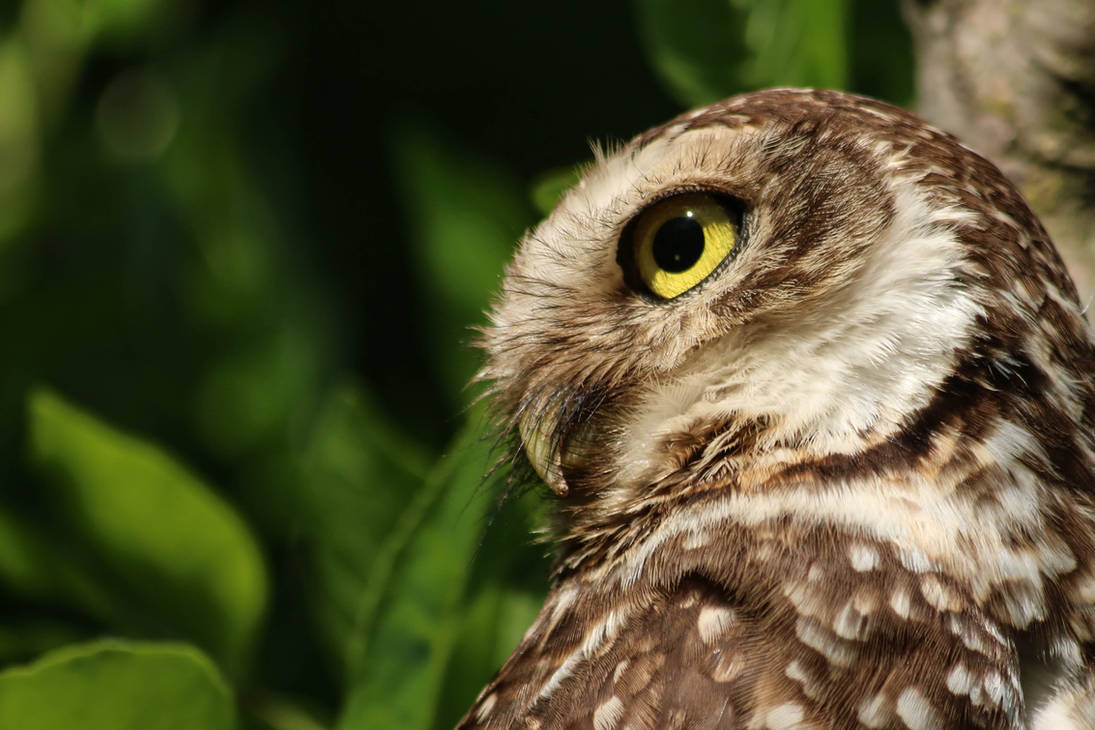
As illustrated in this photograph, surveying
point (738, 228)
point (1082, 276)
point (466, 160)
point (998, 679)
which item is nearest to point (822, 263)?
point (738, 228)

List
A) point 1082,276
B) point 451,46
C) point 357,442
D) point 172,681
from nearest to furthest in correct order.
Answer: point 172,681 → point 1082,276 → point 357,442 → point 451,46

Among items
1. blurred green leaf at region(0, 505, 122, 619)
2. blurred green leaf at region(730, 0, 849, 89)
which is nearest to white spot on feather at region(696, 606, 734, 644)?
blurred green leaf at region(730, 0, 849, 89)

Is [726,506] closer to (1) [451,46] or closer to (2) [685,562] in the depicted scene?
(2) [685,562]

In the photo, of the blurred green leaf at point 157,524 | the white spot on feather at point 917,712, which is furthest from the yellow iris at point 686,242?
the blurred green leaf at point 157,524

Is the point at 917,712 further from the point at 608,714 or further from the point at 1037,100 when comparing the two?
the point at 1037,100

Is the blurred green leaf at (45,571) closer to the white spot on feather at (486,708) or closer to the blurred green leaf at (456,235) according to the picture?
the blurred green leaf at (456,235)

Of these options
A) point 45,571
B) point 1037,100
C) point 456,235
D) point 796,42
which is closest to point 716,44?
point 796,42

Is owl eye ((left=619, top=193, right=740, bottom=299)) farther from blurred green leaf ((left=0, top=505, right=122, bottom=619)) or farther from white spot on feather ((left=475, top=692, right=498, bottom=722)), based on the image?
blurred green leaf ((left=0, top=505, right=122, bottom=619))
